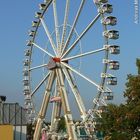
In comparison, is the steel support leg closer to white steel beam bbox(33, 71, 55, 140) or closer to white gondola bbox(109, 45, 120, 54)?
white steel beam bbox(33, 71, 55, 140)

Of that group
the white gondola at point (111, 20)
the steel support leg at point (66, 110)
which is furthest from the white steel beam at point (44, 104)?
the white gondola at point (111, 20)

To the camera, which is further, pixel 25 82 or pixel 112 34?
pixel 25 82

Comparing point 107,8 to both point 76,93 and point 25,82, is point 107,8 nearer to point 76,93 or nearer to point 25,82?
point 76,93

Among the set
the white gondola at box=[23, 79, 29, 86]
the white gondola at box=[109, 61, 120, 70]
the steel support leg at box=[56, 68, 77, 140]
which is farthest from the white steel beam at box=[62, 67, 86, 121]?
the white gondola at box=[23, 79, 29, 86]

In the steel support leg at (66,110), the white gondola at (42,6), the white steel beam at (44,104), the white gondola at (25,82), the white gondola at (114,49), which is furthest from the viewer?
the white gondola at (25,82)

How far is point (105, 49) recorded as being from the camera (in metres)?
→ 52.2

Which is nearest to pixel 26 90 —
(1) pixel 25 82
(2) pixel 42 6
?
(1) pixel 25 82

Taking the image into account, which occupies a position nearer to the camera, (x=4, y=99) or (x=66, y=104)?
(x=66, y=104)

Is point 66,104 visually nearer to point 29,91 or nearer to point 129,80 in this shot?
point 29,91

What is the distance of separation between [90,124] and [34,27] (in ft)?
60.5

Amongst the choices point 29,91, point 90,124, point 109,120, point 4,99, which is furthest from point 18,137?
point 109,120

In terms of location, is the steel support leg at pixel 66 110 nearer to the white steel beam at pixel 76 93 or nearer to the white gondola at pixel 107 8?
the white steel beam at pixel 76 93

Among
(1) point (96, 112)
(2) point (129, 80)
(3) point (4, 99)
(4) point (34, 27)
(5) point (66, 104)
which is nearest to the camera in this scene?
(2) point (129, 80)

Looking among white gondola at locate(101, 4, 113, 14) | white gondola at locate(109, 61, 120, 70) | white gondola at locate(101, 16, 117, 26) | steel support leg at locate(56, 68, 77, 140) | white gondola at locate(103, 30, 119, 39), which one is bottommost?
steel support leg at locate(56, 68, 77, 140)
